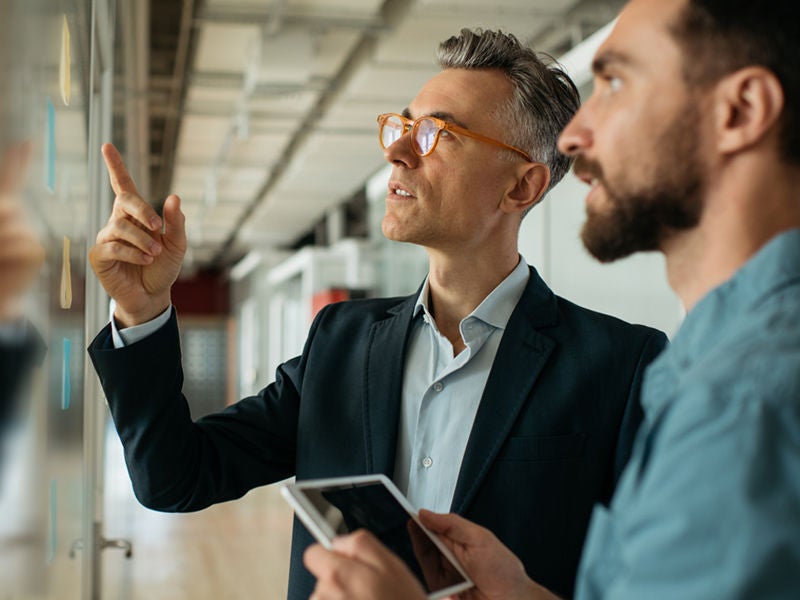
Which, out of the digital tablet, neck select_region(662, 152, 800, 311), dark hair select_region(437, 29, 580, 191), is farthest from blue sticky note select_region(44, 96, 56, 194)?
dark hair select_region(437, 29, 580, 191)

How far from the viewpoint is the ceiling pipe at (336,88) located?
6.43m

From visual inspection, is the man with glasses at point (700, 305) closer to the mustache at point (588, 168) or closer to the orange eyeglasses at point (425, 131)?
the mustache at point (588, 168)

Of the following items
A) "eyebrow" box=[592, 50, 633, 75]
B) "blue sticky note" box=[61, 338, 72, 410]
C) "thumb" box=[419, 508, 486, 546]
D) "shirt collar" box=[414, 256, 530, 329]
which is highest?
"eyebrow" box=[592, 50, 633, 75]

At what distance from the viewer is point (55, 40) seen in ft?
4.52

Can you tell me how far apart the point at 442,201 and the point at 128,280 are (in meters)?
0.73

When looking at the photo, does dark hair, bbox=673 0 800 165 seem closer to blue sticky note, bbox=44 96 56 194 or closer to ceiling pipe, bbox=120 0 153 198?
blue sticky note, bbox=44 96 56 194

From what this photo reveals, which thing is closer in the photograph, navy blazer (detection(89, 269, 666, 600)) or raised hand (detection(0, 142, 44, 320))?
raised hand (detection(0, 142, 44, 320))

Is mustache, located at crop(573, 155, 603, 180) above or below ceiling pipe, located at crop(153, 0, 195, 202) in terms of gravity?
below

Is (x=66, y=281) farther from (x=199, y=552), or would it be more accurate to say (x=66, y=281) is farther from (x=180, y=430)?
(x=199, y=552)

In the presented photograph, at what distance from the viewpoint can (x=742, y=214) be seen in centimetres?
110

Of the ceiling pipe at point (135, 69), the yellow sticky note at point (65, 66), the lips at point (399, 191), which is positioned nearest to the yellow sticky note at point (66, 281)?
the yellow sticky note at point (65, 66)

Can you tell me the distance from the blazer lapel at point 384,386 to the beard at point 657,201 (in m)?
0.70

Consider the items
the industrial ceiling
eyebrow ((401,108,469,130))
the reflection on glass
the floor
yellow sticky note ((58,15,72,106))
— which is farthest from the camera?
the floor

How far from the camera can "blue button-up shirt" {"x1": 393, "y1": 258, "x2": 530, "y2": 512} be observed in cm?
179
